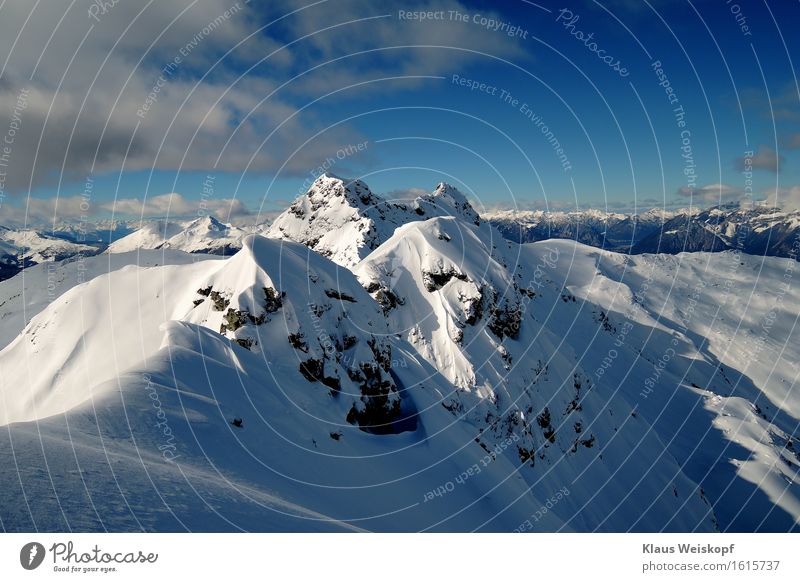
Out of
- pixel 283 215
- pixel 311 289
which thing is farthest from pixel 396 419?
pixel 283 215

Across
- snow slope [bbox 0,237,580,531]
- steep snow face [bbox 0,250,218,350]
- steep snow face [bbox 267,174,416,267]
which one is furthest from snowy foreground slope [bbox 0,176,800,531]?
steep snow face [bbox 0,250,218,350]

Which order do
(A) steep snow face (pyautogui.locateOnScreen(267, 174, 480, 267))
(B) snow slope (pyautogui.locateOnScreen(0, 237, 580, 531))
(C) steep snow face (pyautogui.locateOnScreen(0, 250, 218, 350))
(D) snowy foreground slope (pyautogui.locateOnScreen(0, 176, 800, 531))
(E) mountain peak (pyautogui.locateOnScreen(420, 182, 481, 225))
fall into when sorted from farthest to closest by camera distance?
1. (E) mountain peak (pyautogui.locateOnScreen(420, 182, 481, 225))
2. (A) steep snow face (pyautogui.locateOnScreen(267, 174, 480, 267))
3. (C) steep snow face (pyautogui.locateOnScreen(0, 250, 218, 350))
4. (D) snowy foreground slope (pyautogui.locateOnScreen(0, 176, 800, 531))
5. (B) snow slope (pyautogui.locateOnScreen(0, 237, 580, 531))

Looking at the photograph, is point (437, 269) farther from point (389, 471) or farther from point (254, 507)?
point (254, 507)

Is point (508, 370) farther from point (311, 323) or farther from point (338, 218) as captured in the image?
point (338, 218)

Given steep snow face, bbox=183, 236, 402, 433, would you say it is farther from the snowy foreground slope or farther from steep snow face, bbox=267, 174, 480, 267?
steep snow face, bbox=267, 174, 480, 267

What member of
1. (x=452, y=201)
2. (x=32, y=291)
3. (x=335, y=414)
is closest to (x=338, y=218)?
(x=452, y=201)

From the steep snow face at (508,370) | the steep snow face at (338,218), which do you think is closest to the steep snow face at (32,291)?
the steep snow face at (338,218)

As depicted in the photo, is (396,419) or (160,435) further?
(396,419)
